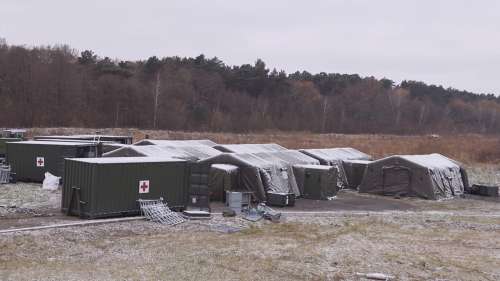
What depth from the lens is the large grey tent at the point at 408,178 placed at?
2959cm

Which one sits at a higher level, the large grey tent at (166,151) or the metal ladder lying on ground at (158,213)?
the large grey tent at (166,151)

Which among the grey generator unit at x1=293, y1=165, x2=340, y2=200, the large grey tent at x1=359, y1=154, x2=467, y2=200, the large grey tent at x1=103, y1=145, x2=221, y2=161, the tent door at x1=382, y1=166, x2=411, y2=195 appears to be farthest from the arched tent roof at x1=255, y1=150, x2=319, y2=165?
the tent door at x1=382, y1=166, x2=411, y2=195

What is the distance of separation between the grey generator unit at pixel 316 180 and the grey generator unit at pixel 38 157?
34.2 feet

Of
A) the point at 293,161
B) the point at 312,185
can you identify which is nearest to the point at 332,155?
the point at 293,161

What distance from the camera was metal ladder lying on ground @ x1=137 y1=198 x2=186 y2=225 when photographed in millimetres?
18594

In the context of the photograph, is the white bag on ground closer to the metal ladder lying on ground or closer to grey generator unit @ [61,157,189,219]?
grey generator unit @ [61,157,189,219]

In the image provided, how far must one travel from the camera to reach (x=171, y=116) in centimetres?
6619

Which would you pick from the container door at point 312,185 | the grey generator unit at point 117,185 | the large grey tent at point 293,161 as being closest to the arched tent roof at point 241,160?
the large grey tent at point 293,161

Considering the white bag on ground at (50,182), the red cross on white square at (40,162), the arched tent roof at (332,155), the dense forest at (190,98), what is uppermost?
the dense forest at (190,98)

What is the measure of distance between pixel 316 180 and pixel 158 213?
1026cm

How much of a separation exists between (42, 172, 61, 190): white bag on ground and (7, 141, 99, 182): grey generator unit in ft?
3.21

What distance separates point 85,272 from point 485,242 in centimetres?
1220

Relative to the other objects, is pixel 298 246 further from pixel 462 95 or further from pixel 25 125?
pixel 462 95

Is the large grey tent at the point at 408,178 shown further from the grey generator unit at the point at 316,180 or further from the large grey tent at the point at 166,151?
the large grey tent at the point at 166,151
